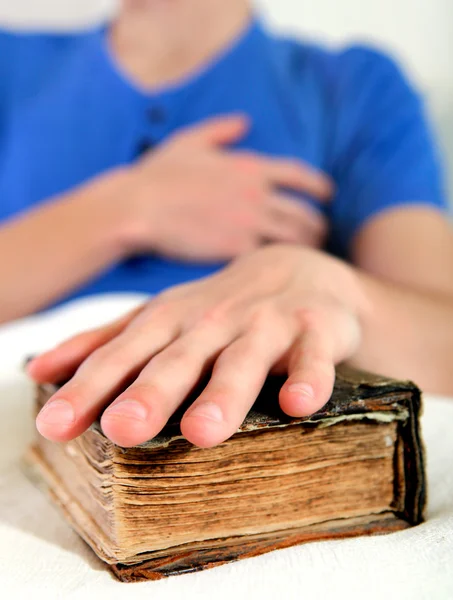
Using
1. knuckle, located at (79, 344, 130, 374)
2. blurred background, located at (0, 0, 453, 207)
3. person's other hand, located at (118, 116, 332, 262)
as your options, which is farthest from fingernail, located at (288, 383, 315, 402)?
blurred background, located at (0, 0, 453, 207)

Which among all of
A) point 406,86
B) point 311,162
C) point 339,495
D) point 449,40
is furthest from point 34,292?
point 449,40

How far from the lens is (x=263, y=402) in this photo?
0.41 m

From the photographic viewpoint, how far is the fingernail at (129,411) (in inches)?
13.8

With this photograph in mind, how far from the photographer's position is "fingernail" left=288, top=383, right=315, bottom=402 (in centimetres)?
38

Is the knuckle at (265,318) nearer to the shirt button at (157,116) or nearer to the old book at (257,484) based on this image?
the old book at (257,484)

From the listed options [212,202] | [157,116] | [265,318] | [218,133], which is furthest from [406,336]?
[157,116]

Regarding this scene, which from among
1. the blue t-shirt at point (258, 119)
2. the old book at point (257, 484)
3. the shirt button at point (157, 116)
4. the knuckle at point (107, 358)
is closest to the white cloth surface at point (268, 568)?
the old book at point (257, 484)

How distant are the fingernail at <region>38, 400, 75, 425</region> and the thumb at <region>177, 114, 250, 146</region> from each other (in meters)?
0.76

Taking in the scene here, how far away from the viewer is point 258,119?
1.14 m

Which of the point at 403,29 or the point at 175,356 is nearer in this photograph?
the point at 175,356

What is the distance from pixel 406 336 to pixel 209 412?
34cm

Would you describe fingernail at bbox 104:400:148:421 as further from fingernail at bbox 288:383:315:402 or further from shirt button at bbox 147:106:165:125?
shirt button at bbox 147:106:165:125

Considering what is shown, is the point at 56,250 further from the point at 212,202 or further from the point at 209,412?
the point at 209,412

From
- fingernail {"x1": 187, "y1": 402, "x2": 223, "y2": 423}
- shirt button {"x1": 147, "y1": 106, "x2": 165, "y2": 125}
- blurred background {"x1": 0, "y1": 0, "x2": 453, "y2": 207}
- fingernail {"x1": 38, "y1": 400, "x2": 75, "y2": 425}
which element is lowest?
blurred background {"x1": 0, "y1": 0, "x2": 453, "y2": 207}
